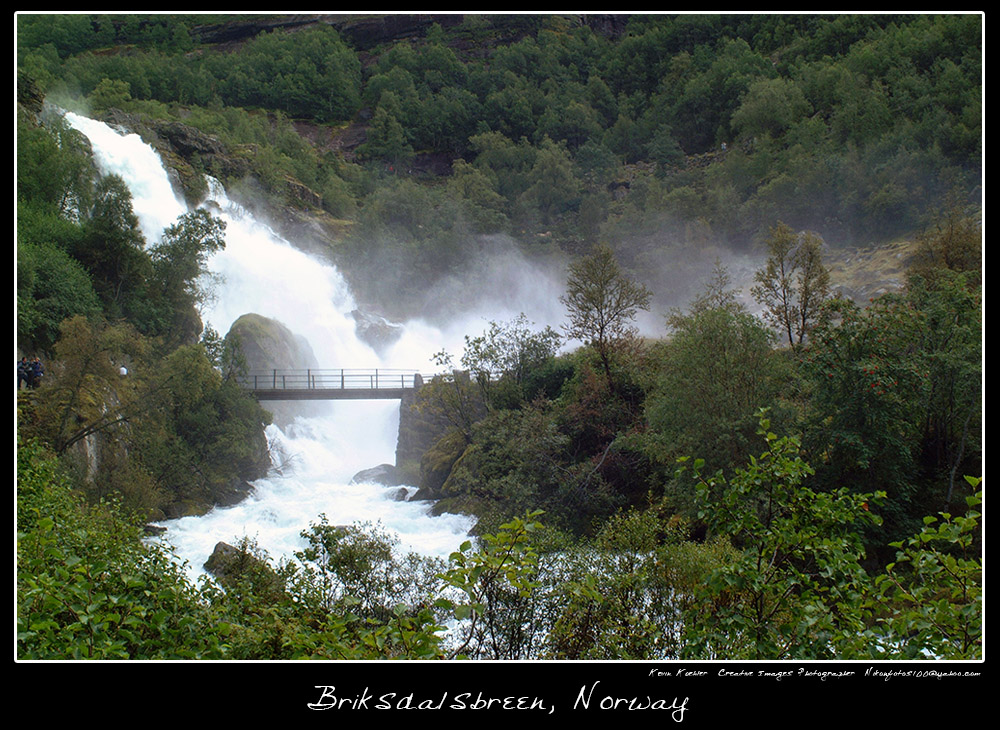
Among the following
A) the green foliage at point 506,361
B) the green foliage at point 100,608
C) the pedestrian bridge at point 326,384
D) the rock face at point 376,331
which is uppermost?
the rock face at point 376,331

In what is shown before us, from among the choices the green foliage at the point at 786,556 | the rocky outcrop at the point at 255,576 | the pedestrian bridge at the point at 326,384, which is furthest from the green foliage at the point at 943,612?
the pedestrian bridge at the point at 326,384

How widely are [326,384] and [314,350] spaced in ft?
10.4

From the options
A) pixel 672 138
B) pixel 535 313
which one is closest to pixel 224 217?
pixel 535 313

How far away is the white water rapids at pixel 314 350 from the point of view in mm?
22953

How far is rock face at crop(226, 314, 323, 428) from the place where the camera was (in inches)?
1489

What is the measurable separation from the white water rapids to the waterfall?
70 millimetres

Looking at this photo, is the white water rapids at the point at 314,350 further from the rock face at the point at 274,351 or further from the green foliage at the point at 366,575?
the green foliage at the point at 366,575

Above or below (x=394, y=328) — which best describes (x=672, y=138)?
above

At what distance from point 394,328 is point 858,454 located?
3819cm

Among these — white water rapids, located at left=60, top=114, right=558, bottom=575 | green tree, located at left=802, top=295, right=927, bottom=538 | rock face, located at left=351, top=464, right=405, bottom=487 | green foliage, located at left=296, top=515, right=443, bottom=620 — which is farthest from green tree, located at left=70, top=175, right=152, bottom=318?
green tree, located at left=802, top=295, right=927, bottom=538

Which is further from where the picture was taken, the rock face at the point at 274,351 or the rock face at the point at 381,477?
the rock face at the point at 274,351

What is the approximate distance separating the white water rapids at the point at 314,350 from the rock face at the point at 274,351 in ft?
2.68

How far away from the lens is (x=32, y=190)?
2972 cm
